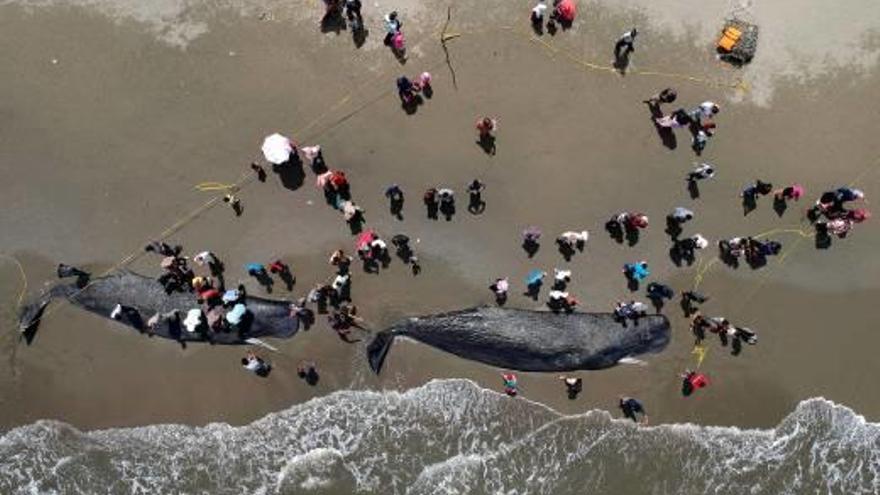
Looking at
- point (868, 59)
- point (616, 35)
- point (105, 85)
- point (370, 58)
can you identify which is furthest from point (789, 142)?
point (105, 85)

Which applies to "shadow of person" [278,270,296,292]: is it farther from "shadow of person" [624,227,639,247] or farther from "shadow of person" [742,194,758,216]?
"shadow of person" [742,194,758,216]

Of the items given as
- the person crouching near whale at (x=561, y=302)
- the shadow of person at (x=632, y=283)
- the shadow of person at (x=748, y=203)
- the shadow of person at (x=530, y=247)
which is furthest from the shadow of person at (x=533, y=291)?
the shadow of person at (x=748, y=203)

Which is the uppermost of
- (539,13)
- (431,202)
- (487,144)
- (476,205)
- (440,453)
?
(539,13)

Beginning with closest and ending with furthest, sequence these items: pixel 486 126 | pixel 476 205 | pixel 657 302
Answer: pixel 486 126
pixel 657 302
pixel 476 205

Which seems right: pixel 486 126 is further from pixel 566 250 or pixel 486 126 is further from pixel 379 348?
pixel 379 348

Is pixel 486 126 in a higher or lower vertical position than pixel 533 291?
higher

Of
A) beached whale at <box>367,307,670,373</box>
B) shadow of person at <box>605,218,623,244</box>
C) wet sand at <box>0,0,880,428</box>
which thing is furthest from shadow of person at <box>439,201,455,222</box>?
shadow of person at <box>605,218,623,244</box>

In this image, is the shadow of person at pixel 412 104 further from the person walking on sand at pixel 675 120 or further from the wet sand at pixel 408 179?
the person walking on sand at pixel 675 120

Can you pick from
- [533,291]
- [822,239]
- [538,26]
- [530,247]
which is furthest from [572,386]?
[538,26]
